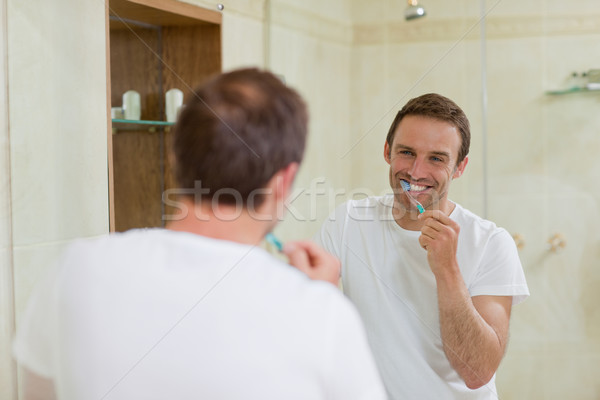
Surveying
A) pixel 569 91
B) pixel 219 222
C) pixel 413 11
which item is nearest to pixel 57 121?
pixel 219 222

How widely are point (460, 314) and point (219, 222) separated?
46 cm

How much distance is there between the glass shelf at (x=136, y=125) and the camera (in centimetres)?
107

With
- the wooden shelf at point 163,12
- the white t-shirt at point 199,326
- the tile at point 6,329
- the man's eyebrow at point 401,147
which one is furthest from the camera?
the wooden shelf at point 163,12

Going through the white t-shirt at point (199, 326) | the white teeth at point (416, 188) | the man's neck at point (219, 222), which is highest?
the white teeth at point (416, 188)

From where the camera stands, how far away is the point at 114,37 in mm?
1083

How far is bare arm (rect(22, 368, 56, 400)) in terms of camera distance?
49cm

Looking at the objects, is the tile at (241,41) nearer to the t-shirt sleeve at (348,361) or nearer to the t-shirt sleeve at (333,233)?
the t-shirt sleeve at (333,233)

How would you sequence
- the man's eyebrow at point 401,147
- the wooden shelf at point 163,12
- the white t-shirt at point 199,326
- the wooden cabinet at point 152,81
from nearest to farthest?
the white t-shirt at point 199,326 < the man's eyebrow at point 401,147 < the wooden shelf at point 163,12 < the wooden cabinet at point 152,81

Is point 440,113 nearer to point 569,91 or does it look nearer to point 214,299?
point 569,91

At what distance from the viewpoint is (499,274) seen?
2.71 ft

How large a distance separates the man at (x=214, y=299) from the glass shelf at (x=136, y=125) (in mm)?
640

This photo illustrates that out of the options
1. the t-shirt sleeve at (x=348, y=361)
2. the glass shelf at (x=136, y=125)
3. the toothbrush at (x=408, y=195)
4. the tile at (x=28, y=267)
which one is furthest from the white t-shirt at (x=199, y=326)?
the glass shelf at (x=136, y=125)

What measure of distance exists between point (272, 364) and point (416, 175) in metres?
0.52

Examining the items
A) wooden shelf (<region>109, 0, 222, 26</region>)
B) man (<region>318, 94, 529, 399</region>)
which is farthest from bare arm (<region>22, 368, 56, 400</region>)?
wooden shelf (<region>109, 0, 222, 26</region>)
